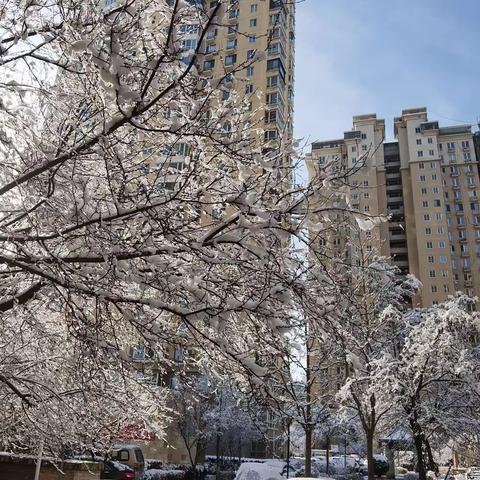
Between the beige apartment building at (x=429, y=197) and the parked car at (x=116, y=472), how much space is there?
54.2m

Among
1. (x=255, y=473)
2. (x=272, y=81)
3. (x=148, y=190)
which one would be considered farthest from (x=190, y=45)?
(x=272, y=81)

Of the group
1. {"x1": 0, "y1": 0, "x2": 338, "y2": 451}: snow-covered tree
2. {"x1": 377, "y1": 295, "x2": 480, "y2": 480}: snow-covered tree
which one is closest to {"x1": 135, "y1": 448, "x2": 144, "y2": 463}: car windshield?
{"x1": 377, "y1": 295, "x2": 480, "y2": 480}: snow-covered tree

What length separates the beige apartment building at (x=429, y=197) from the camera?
6906 cm

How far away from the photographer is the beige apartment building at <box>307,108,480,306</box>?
69.1 m

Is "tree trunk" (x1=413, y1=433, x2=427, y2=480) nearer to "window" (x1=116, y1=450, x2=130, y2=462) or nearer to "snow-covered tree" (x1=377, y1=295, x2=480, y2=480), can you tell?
"snow-covered tree" (x1=377, y1=295, x2=480, y2=480)

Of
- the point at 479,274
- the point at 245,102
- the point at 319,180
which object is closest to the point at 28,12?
the point at 245,102

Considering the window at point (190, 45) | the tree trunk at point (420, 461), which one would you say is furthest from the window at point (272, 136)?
the tree trunk at point (420, 461)

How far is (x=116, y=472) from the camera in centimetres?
1861

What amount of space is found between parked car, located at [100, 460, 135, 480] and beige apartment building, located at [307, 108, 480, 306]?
54159 mm

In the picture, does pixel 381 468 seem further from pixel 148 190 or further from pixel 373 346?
pixel 148 190

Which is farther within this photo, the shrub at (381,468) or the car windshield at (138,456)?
the shrub at (381,468)

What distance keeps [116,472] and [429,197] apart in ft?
215

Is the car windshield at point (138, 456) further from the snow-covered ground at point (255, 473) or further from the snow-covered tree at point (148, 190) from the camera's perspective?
the snow-covered tree at point (148, 190)

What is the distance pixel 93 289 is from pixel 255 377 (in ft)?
4.40
